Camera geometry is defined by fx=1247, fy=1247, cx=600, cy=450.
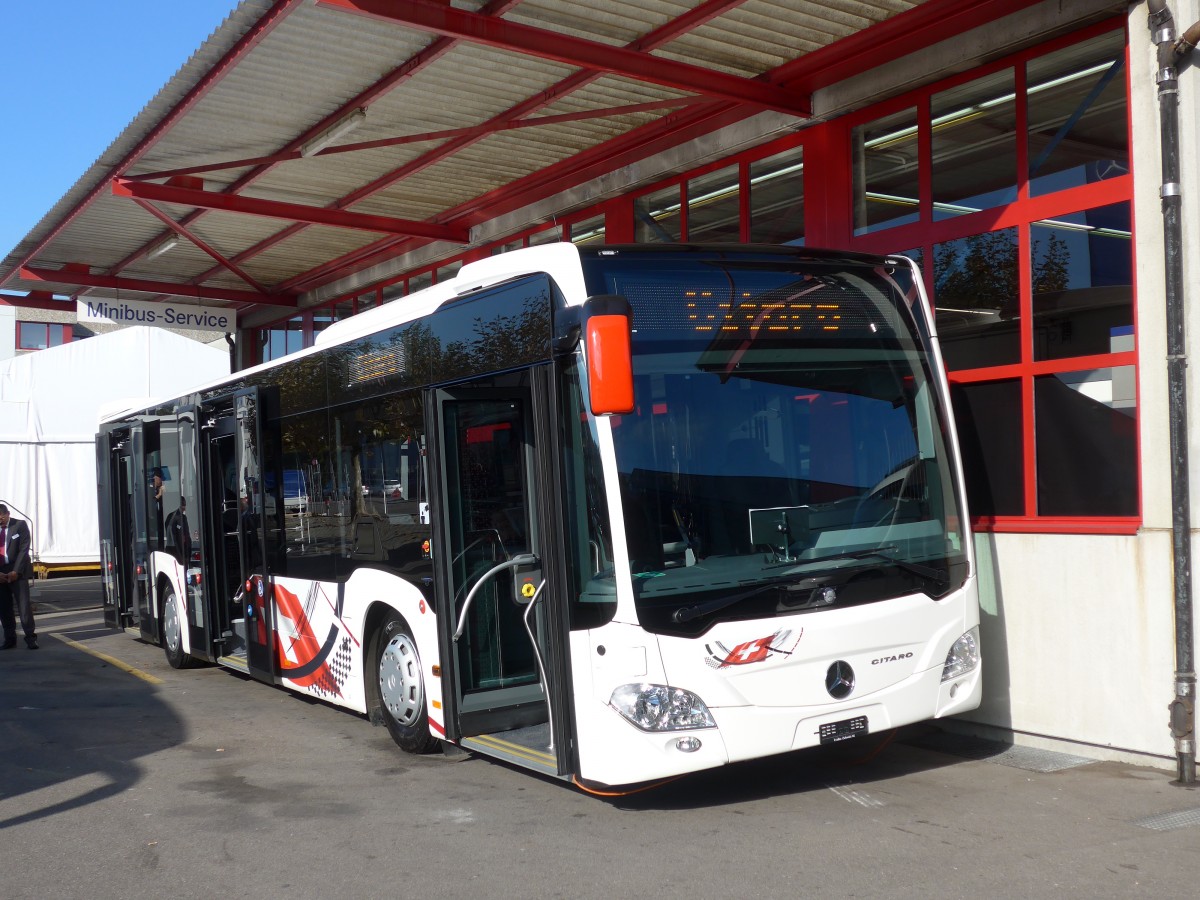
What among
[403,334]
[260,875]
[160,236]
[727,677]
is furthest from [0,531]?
[727,677]

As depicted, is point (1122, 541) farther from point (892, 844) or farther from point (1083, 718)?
point (892, 844)

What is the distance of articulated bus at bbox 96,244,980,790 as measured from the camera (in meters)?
6.04

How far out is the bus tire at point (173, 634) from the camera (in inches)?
500

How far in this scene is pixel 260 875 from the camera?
5.64 meters

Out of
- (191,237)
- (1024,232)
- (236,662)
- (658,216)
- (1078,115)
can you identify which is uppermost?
(191,237)

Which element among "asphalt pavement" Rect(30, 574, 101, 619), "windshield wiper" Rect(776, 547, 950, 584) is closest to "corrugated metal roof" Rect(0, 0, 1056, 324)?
"windshield wiper" Rect(776, 547, 950, 584)

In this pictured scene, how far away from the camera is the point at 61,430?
28438mm

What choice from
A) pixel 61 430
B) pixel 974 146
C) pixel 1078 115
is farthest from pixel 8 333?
pixel 1078 115

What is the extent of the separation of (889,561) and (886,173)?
4203 millimetres

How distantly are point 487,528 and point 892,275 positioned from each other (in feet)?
9.27

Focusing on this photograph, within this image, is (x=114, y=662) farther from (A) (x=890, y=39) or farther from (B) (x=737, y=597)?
(A) (x=890, y=39)

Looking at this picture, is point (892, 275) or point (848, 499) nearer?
point (848, 499)

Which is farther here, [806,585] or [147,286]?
[147,286]

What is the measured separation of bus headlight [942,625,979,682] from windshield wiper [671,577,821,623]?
103 cm
